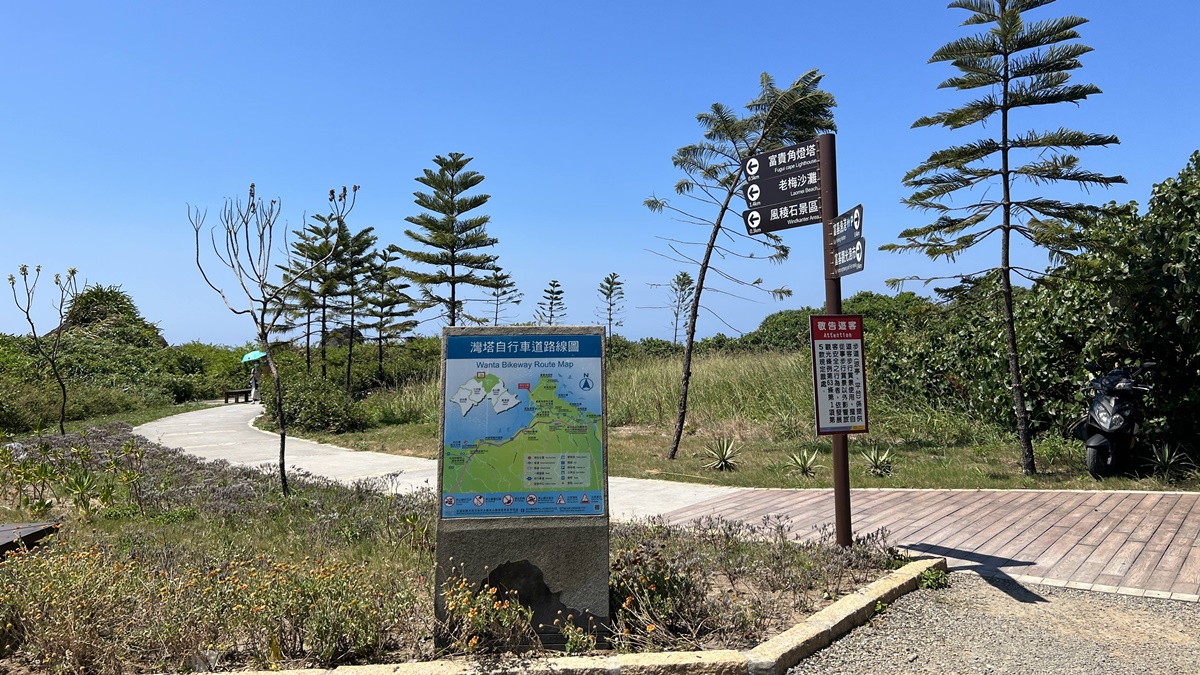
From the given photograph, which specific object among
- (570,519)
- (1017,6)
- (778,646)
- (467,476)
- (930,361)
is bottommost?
(778,646)

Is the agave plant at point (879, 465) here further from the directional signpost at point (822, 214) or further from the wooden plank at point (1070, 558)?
the directional signpost at point (822, 214)

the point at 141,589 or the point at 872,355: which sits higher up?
the point at 872,355

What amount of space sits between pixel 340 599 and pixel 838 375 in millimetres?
3068

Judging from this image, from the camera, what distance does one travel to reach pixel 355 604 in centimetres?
326

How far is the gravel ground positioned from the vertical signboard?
3.44 ft

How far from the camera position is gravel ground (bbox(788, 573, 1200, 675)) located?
10.4ft

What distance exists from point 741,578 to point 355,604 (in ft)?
7.13

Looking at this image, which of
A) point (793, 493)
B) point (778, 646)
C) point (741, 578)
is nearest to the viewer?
point (778, 646)

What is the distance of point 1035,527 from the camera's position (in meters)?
5.43

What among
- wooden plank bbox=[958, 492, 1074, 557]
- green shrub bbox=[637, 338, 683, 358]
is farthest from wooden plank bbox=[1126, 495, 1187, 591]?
green shrub bbox=[637, 338, 683, 358]

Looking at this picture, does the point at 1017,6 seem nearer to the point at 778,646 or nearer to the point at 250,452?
the point at 778,646

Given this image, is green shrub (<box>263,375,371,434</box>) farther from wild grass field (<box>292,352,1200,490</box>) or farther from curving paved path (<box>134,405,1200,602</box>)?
curving paved path (<box>134,405,1200,602</box>)

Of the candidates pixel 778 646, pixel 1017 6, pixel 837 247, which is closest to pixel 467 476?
pixel 778 646

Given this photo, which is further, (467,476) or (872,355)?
(872,355)
